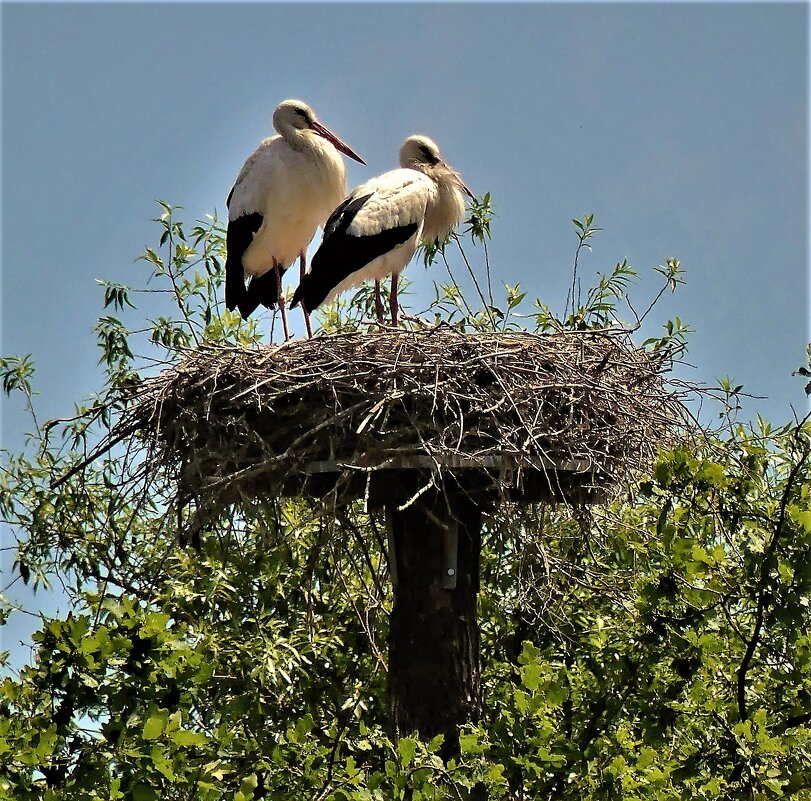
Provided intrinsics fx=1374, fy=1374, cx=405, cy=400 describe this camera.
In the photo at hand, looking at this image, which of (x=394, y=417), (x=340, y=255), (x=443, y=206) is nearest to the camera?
(x=394, y=417)

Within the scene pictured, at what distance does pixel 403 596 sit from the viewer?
5.41 m

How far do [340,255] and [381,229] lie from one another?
0.25 metres

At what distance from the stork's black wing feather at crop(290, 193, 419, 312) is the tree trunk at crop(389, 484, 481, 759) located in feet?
5.90

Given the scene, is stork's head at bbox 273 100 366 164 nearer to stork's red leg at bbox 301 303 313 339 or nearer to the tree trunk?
stork's red leg at bbox 301 303 313 339

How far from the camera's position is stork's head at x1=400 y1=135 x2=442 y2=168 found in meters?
7.50

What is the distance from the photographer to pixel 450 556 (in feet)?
17.6

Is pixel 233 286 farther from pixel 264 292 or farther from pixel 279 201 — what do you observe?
pixel 279 201

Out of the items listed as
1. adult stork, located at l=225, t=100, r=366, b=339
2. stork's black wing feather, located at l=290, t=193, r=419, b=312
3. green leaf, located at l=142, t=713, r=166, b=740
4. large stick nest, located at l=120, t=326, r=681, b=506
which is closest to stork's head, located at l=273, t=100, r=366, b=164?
adult stork, located at l=225, t=100, r=366, b=339

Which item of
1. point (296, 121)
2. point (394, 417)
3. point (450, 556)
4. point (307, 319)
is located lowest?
point (450, 556)

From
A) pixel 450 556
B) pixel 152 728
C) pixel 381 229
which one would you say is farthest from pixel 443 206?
pixel 152 728

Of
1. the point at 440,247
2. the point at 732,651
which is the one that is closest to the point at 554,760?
the point at 732,651

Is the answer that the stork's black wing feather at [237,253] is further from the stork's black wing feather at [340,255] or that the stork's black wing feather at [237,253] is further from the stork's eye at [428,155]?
the stork's eye at [428,155]

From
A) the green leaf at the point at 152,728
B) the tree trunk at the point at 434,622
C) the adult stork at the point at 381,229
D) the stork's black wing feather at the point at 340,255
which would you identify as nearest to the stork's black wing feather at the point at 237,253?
the adult stork at the point at 381,229

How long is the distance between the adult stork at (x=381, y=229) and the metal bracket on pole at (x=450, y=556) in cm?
186
